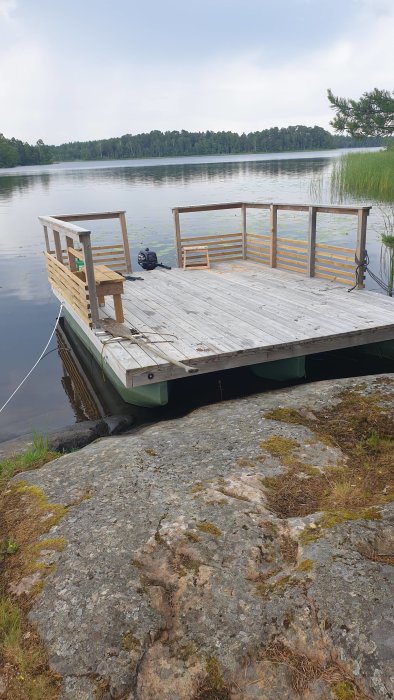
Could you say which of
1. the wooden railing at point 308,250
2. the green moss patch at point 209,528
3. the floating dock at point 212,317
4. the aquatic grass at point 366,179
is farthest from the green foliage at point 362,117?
the green moss patch at point 209,528

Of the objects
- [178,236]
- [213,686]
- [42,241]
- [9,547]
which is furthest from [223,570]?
[42,241]

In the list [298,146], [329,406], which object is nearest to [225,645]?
[329,406]

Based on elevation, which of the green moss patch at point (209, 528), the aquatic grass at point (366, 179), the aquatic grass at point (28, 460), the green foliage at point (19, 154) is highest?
the green foliage at point (19, 154)

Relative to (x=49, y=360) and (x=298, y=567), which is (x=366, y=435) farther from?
(x=49, y=360)

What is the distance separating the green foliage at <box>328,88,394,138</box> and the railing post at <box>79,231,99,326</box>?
79.5ft

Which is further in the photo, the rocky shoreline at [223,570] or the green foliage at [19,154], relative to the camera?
the green foliage at [19,154]

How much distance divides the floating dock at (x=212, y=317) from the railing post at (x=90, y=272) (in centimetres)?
1

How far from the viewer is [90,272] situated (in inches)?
268

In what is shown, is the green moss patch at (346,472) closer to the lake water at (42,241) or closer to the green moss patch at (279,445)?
the green moss patch at (279,445)

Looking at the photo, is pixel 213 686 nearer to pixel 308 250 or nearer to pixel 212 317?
pixel 212 317

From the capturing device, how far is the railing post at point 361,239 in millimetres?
8633

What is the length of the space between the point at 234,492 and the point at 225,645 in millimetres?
1343

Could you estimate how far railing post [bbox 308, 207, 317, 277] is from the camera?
31.7 ft

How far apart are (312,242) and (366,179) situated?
15.4 meters
